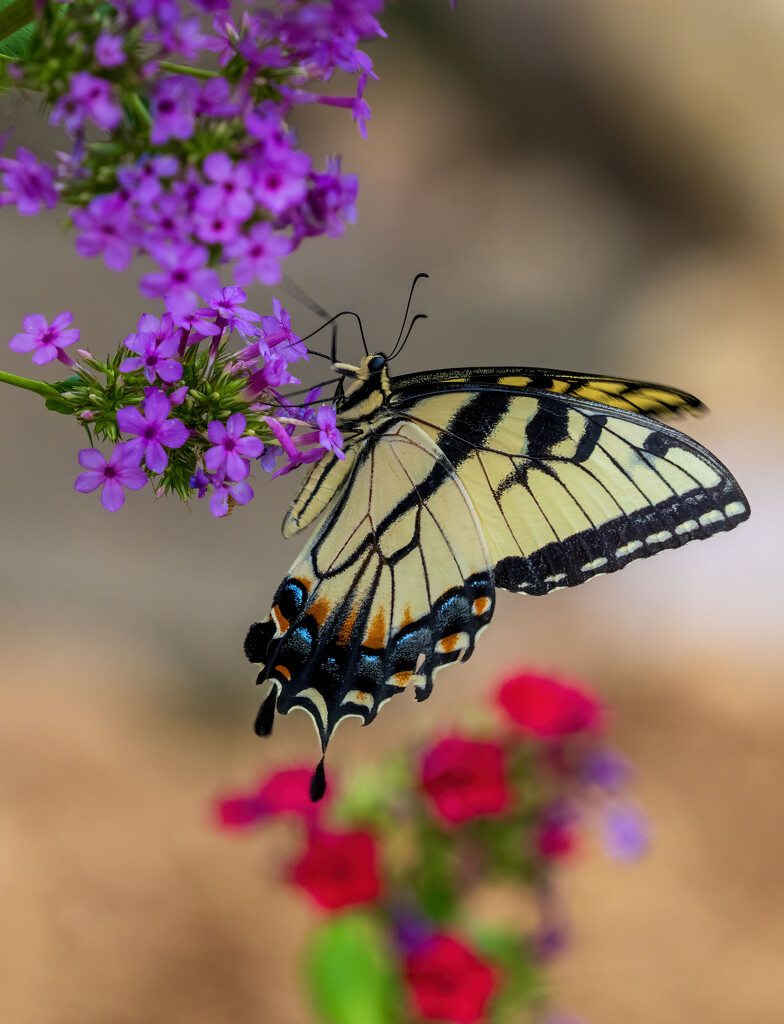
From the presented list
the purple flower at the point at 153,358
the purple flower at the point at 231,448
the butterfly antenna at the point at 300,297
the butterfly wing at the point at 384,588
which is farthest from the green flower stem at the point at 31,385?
the butterfly wing at the point at 384,588

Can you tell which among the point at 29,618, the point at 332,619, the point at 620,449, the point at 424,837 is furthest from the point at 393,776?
the point at 29,618

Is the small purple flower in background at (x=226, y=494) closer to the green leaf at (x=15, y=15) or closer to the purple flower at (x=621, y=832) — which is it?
the green leaf at (x=15, y=15)

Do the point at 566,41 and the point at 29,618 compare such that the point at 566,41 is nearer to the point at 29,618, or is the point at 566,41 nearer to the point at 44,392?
the point at 29,618

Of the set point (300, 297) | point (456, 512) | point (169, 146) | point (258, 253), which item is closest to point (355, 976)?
point (456, 512)

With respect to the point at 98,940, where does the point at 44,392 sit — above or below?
above

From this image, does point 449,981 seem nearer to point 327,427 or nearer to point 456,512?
point 456,512

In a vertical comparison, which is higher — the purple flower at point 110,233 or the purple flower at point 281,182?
the purple flower at point 281,182

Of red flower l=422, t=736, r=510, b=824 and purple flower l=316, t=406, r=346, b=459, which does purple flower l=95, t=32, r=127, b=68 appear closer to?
purple flower l=316, t=406, r=346, b=459
